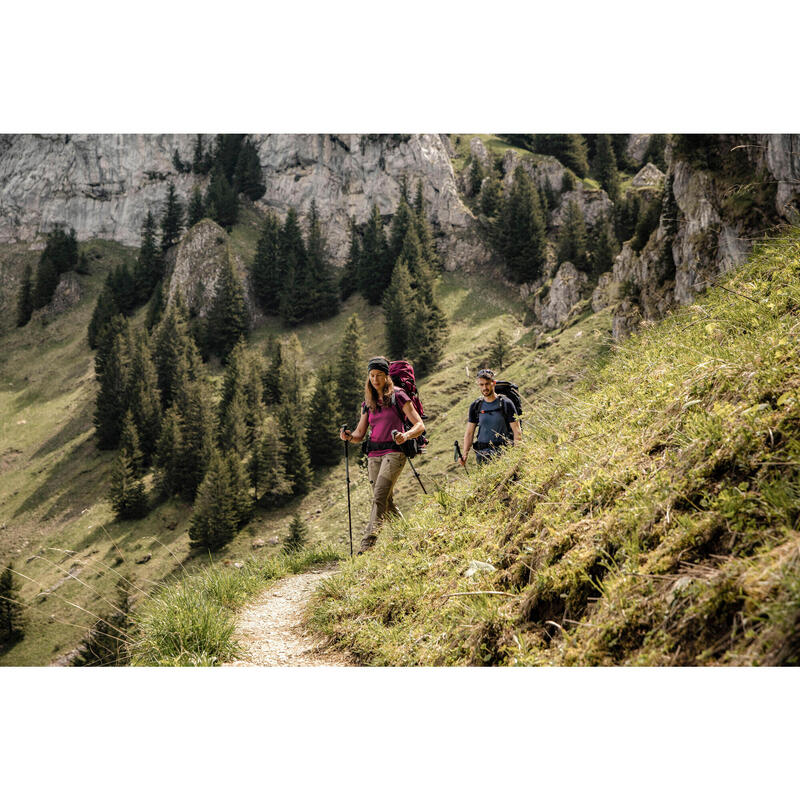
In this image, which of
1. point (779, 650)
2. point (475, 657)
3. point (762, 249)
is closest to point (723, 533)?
point (779, 650)

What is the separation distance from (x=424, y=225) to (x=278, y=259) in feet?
70.4

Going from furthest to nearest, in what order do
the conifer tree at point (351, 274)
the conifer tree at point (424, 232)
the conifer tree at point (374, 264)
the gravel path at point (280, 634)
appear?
the conifer tree at point (351, 274) → the conifer tree at point (374, 264) → the conifer tree at point (424, 232) → the gravel path at point (280, 634)

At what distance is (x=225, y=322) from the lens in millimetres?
65438

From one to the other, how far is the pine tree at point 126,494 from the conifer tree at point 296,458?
49.0ft

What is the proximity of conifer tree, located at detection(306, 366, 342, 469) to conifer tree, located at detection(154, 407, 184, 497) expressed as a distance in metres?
13.5

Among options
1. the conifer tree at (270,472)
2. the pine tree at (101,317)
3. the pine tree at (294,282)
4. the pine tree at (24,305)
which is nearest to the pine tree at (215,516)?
the conifer tree at (270,472)

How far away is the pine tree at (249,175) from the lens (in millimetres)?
93938

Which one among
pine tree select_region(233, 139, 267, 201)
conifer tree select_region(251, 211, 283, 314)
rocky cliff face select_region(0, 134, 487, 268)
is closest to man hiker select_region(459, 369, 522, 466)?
rocky cliff face select_region(0, 134, 487, 268)

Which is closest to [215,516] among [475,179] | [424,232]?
[424,232]

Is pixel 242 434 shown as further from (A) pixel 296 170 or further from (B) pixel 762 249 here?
(A) pixel 296 170

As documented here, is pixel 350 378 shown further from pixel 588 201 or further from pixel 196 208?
pixel 196 208

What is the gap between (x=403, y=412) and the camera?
23.1ft

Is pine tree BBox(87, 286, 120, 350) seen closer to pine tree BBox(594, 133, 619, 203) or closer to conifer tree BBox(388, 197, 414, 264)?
conifer tree BBox(388, 197, 414, 264)

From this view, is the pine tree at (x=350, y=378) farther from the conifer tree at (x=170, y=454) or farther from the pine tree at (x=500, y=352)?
the conifer tree at (x=170, y=454)
